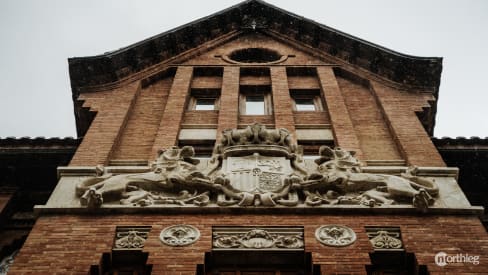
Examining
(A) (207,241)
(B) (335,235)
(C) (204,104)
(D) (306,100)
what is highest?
(D) (306,100)

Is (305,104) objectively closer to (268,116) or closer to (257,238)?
(268,116)

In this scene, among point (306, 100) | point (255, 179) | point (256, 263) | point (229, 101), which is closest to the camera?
point (256, 263)

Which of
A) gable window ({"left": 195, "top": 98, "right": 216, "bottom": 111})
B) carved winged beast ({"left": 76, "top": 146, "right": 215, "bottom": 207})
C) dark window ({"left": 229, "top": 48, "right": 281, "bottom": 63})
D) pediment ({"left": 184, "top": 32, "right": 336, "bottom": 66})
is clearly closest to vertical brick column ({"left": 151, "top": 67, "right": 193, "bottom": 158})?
gable window ({"left": 195, "top": 98, "right": 216, "bottom": 111})

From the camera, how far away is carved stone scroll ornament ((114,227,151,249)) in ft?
33.7

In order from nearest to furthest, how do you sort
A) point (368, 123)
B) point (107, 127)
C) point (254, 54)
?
point (107, 127)
point (368, 123)
point (254, 54)

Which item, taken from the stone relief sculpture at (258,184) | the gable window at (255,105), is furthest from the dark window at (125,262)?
the gable window at (255,105)

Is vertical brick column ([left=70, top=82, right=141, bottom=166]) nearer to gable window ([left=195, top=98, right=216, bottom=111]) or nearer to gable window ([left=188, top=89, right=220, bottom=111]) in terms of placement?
gable window ([left=188, top=89, right=220, bottom=111])

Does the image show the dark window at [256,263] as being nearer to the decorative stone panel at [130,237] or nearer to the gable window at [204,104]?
the decorative stone panel at [130,237]

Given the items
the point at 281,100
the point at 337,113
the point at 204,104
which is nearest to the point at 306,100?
the point at 281,100

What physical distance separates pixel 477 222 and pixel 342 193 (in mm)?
2415

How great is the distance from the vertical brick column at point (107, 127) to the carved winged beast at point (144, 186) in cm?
123

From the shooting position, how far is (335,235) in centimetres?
1037

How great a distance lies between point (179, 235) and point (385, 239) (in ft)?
11.5

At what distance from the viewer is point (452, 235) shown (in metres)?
10.4
